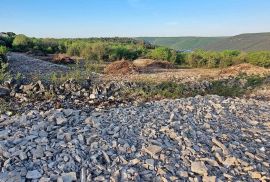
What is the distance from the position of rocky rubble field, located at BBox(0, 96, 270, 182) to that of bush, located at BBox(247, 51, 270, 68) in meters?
11.5

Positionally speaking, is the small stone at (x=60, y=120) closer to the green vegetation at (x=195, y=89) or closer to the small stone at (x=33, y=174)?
the small stone at (x=33, y=174)

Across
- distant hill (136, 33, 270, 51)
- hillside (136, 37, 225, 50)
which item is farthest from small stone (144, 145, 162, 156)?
hillside (136, 37, 225, 50)

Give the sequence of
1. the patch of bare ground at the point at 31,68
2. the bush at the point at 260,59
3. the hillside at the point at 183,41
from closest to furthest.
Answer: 1. the patch of bare ground at the point at 31,68
2. the bush at the point at 260,59
3. the hillside at the point at 183,41

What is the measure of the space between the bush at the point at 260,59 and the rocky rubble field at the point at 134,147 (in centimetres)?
1153

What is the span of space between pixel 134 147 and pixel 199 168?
845 millimetres

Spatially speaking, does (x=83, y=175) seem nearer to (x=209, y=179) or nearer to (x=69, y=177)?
(x=69, y=177)

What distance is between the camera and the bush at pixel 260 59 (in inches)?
671

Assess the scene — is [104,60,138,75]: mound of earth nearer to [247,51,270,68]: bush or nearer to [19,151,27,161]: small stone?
[247,51,270,68]: bush

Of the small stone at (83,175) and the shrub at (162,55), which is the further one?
the shrub at (162,55)

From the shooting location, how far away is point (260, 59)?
1738 centimetres

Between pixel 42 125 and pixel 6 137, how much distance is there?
51cm

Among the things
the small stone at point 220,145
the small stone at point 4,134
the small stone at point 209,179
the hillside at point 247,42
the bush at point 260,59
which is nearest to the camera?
the small stone at point 209,179

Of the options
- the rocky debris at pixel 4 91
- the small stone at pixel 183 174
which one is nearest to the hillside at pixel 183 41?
the rocky debris at pixel 4 91

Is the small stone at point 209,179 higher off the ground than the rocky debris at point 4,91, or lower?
higher
